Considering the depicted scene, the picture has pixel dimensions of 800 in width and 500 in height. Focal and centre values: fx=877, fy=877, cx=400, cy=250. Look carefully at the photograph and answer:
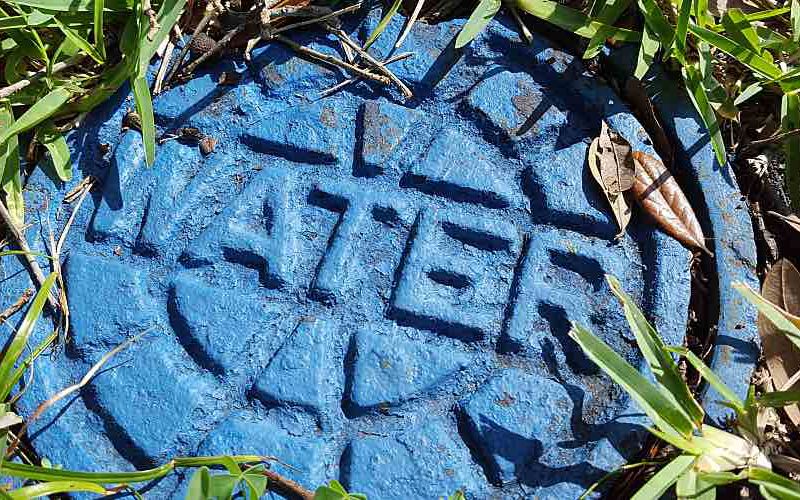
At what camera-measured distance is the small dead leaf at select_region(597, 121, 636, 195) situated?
59.7 inches

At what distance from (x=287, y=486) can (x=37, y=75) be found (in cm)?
92

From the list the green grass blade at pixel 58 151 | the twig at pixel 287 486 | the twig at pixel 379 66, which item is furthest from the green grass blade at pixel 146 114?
the twig at pixel 287 486

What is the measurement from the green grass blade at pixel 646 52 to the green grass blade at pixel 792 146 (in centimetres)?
26

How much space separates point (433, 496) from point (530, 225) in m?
0.49

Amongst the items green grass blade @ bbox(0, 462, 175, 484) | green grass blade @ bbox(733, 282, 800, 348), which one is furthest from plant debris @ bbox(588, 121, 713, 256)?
green grass blade @ bbox(0, 462, 175, 484)

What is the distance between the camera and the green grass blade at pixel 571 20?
5.22ft

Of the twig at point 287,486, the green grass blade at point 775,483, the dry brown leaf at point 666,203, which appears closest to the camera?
the green grass blade at point 775,483

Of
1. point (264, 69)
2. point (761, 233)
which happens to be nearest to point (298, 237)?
point (264, 69)

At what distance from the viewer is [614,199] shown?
151 cm

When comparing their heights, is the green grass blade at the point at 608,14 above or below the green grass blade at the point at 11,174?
above

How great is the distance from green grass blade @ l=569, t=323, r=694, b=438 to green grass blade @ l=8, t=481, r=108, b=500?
0.79 meters

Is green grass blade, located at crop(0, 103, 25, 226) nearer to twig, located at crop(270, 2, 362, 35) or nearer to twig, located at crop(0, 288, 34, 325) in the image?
twig, located at crop(0, 288, 34, 325)

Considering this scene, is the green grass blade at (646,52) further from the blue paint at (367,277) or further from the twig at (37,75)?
the twig at (37,75)

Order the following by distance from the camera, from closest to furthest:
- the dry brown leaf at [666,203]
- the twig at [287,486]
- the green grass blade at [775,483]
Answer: the green grass blade at [775,483], the twig at [287,486], the dry brown leaf at [666,203]
